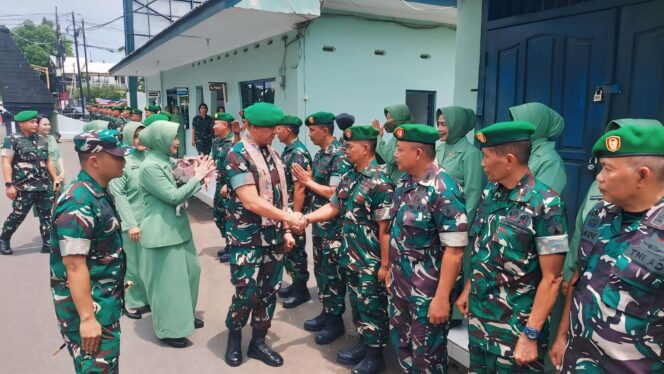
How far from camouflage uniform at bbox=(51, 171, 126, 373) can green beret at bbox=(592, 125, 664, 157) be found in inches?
94.4

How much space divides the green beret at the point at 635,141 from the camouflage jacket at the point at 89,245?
7.85 ft

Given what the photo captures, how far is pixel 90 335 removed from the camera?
2277mm

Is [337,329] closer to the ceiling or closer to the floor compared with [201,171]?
closer to the floor

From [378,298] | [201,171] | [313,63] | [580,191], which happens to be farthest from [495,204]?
[313,63]

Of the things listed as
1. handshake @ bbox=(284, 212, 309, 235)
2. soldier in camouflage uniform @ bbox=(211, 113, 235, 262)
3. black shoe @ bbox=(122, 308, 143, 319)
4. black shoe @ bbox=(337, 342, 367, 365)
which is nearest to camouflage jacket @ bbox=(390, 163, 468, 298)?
handshake @ bbox=(284, 212, 309, 235)

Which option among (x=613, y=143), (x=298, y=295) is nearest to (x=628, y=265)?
(x=613, y=143)

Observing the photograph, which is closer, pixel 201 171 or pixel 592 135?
pixel 592 135

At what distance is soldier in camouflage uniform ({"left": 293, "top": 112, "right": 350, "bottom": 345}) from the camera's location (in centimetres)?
391

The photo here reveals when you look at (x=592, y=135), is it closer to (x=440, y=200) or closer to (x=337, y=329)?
(x=440, y=200)

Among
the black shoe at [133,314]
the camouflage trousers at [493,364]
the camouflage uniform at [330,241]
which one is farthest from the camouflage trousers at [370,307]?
the black shoe at [133,314]

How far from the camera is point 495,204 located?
2.26 meters

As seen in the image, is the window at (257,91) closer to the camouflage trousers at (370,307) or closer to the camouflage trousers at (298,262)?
the camouflage trousers at (298,262)

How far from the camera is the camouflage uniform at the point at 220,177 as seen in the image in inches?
234

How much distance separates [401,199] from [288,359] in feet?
5.93
